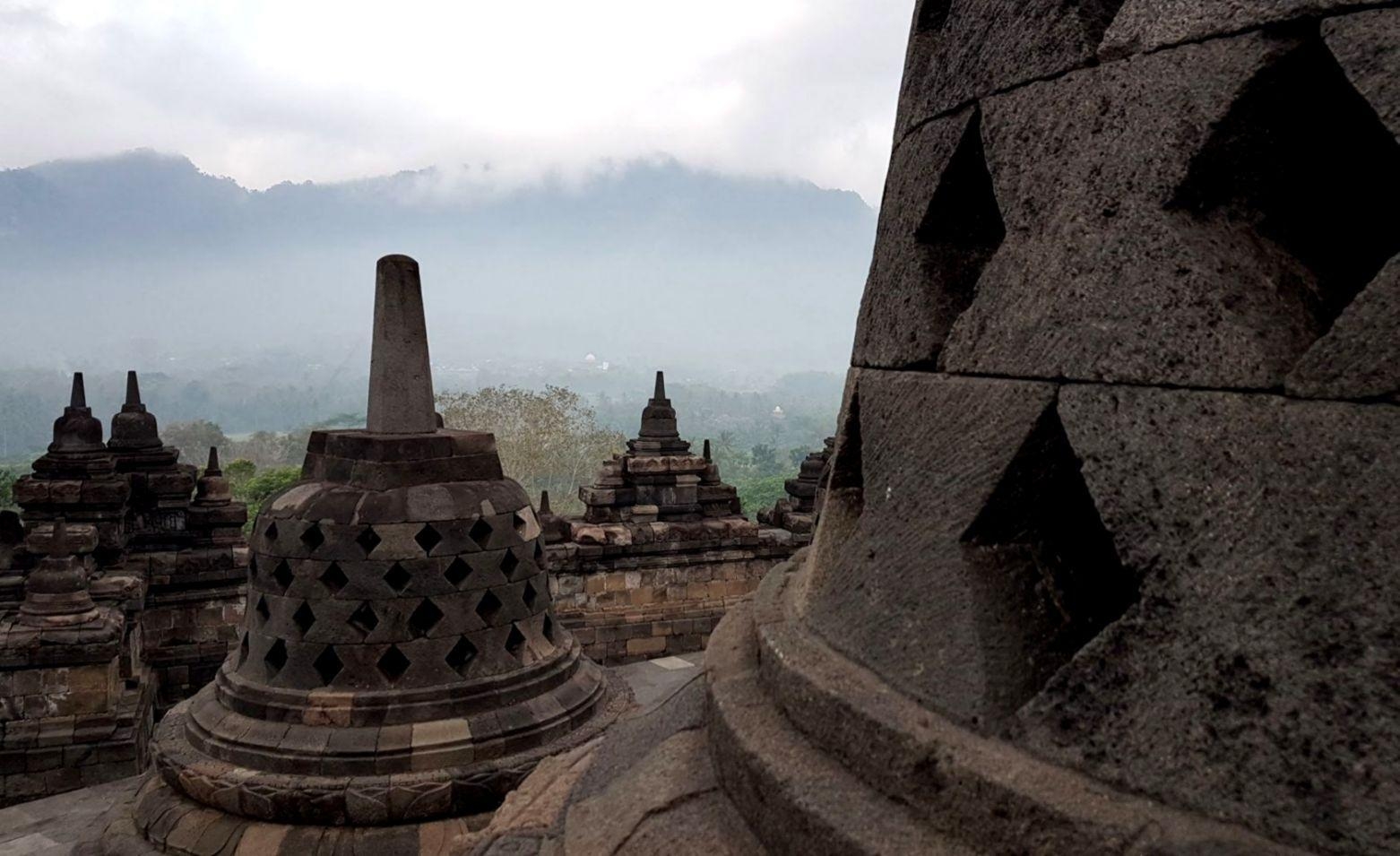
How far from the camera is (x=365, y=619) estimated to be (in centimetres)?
566

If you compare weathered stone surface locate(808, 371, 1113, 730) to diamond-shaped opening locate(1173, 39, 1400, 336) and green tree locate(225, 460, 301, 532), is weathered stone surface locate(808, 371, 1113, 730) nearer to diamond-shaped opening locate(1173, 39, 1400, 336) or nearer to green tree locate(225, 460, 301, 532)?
diamond-shaped opening locate(1173, 39, 1400, 336)

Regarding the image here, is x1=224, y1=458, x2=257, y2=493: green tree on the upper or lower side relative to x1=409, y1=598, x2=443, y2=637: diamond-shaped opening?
lower

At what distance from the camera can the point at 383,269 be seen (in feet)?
20.5

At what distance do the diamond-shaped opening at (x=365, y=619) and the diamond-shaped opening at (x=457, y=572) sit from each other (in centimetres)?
46

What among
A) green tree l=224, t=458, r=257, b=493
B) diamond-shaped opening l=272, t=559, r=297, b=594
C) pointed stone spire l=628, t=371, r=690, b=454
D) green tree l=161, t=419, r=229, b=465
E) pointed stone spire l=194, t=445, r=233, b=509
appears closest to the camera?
diamond-shaped opening l=272, t=559, r=297, b=594

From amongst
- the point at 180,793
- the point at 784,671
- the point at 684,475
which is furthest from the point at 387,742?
the point at 684,475

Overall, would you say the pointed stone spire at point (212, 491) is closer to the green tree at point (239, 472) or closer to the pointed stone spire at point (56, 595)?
the pointed stone spire at point (56, 595)

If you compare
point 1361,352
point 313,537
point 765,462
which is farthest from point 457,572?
point 765,462

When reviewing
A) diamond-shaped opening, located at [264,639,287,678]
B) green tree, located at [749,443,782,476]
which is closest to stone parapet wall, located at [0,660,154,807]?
diamond-shaped opening, located at [264,639,287,678]

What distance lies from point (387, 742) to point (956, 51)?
16.1 ft

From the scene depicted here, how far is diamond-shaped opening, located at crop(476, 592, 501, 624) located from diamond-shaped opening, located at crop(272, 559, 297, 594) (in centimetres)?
112

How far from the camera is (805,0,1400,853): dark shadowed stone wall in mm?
1274

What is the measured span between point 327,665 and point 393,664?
0.38 metres

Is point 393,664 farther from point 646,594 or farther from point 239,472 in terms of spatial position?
point 239,472
